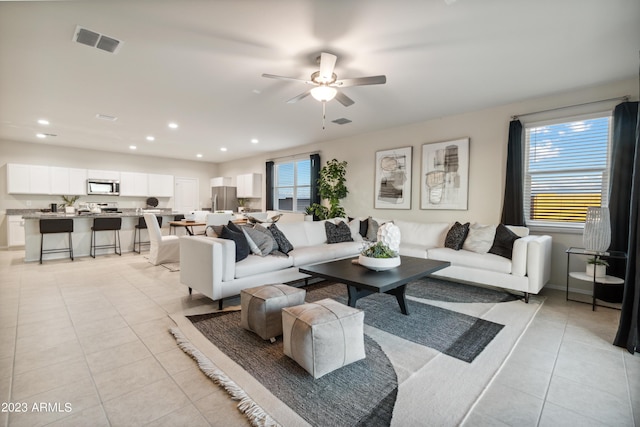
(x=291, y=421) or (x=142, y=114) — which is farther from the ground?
(x=142, y=114)

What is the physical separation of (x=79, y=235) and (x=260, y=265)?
5.09 m

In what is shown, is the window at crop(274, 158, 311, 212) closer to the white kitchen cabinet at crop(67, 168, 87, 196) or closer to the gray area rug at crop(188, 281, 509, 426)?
the gray area rug at crop(188, 281, 509, 426)

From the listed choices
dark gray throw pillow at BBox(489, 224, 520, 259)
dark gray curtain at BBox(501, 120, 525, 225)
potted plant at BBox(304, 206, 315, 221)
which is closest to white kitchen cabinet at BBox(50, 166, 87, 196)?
potted plant at BBox(304, 206, 315, 221)

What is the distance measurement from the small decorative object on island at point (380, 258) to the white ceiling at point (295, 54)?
1989 millimetres

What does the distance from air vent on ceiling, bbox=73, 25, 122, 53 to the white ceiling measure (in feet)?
0.17

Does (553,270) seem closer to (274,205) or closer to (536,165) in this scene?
(536,165)

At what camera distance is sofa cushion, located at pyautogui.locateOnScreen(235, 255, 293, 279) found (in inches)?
130

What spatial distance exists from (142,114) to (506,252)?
19.8 ft

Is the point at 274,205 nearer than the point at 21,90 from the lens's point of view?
No

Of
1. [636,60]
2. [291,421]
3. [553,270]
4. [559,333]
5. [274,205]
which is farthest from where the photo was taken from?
[274,205]

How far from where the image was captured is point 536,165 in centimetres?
420

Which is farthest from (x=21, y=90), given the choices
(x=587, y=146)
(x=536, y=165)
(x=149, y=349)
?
(x=587, y=146)

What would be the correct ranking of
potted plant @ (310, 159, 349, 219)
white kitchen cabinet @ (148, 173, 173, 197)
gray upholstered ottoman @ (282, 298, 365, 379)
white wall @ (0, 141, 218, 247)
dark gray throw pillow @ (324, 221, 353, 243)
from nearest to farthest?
gray upholstered ottoman @ (282, 298, 365, 379), dark gray throw pillow @ (324, 221, 353, 243), potted plant @ (310, 159, 349, 219), white wall @ (0, 141, 218, 247), white kitchen cabinet @ (148, 173, 173, 197)

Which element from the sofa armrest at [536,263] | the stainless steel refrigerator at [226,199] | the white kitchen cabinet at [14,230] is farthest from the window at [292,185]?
the white kitchen cabinet at [14,230]
